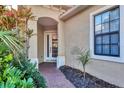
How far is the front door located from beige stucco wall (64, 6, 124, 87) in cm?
60

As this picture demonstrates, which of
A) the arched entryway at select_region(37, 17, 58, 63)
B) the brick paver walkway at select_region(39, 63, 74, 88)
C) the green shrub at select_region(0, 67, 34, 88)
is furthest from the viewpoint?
the arched entryway at select_region(37, 17, 58, 63)

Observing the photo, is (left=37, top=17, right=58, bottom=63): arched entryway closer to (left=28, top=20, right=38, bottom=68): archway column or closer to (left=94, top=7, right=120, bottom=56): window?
(left=28, top=20, right=38, bottom=68): archway column

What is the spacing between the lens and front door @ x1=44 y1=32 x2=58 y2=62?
10445mm

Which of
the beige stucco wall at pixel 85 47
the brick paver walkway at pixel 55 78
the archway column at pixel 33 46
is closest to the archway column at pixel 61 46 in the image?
the beige stucco wall at pixel 85 47

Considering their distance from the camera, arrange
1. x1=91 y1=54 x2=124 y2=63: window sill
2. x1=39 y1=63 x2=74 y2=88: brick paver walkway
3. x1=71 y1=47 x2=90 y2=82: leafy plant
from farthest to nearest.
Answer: x1=71 y1=47 x2=90 y2=82: leafy plant < x1=39 y1=63 x2=74 y2=88: brick paver walkway < x1=91 y1=54 x2=124 y2=63: window sill

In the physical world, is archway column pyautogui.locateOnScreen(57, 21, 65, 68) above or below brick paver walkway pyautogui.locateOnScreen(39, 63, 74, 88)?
above

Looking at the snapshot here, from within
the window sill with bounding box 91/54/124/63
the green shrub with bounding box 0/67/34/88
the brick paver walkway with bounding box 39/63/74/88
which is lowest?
the brick paver walkway with bounding box 39/63/74/88

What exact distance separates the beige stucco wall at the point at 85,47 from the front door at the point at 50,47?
0.60 m

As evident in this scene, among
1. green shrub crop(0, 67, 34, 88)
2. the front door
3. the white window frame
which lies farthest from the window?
green shrub crop(0, 67, 34, 88)

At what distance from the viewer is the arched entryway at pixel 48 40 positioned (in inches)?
393

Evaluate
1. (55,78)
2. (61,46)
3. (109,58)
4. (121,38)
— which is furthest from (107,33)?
(61,46)

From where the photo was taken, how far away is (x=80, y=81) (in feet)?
25.0
